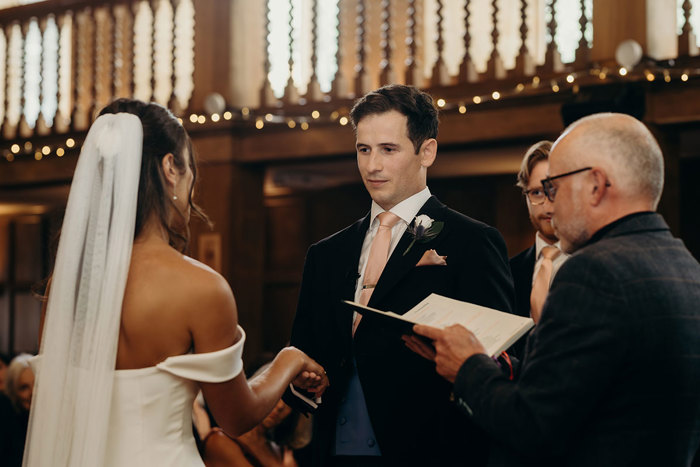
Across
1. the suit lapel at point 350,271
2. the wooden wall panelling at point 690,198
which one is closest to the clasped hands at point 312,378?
the suit lapel at point 350,271

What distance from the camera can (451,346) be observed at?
2.01 m

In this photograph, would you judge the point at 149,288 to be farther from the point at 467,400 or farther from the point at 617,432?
the point at 617,432

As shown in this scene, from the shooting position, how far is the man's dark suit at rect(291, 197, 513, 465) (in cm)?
244

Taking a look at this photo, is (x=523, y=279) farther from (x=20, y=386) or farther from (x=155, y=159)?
(x=20, y=386)

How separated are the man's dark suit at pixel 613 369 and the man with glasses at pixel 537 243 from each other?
4.31 feet

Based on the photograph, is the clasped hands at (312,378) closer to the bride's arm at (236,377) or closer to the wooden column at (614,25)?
the bride's arm at (236,377)

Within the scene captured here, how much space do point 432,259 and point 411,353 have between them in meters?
0.29

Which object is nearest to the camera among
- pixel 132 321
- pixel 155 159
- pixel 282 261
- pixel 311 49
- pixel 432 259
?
pixel 132 321

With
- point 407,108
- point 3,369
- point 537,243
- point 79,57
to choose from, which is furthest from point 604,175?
point 79,57

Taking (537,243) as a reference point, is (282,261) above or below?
below

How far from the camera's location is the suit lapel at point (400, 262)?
253 centimetres

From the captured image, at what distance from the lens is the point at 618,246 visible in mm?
1782

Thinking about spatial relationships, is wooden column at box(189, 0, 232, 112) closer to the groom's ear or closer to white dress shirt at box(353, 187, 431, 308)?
white dress shirt at box(353, 187, 431, 308)

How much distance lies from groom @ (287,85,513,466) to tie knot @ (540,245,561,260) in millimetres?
613
